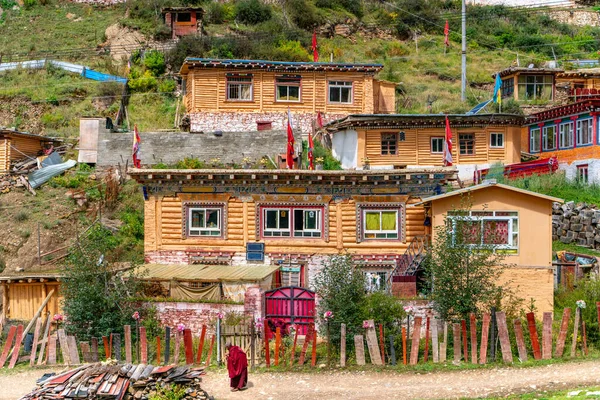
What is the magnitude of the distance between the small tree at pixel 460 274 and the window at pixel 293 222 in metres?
7.44

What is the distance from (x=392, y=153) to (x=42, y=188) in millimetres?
19149

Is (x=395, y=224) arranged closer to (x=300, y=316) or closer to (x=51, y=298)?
(x=300, y=316)

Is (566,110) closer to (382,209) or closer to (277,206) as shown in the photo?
(382,209)

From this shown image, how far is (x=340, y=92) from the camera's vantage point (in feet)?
162

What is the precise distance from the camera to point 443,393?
2256 centimetres

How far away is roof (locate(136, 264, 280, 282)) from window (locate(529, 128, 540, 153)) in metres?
23.1

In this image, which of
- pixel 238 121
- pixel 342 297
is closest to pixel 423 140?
pixel 238 121

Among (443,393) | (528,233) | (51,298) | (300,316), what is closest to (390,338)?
(443,393)

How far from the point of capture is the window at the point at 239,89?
48281mm

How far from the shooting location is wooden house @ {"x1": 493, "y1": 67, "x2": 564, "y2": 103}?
53531 mm

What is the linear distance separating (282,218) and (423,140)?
14087mm

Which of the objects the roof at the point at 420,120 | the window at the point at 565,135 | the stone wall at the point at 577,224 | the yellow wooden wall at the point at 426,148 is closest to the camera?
the stone wall at the point at 577,224

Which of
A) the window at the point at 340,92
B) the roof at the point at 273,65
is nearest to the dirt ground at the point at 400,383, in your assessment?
the roof at the point at 273,65

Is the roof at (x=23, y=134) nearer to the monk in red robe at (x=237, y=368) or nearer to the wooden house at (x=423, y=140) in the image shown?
the wooden house at (x=423, y=140)
